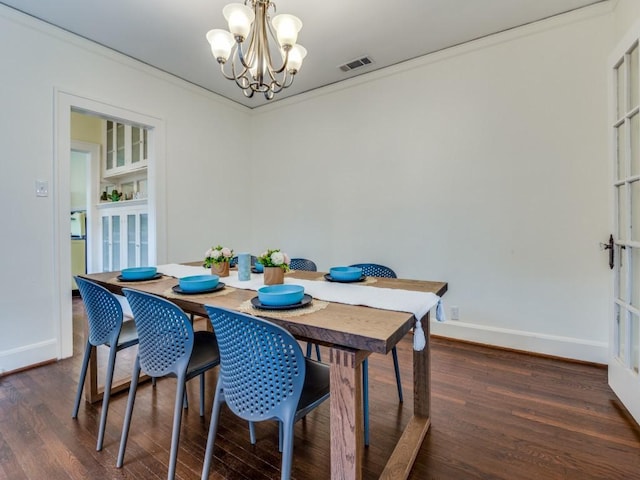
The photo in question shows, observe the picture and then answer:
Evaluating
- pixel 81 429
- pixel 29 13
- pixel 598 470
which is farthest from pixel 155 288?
pixel 29 13

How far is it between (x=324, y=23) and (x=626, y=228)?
100 inches

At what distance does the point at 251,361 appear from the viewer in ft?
3.66

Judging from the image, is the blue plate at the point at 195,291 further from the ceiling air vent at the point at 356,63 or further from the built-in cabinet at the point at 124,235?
the ceiling air vent at the point at 356,63

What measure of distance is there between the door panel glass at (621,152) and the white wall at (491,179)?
0.31m

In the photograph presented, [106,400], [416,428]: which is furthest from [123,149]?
[416,428]

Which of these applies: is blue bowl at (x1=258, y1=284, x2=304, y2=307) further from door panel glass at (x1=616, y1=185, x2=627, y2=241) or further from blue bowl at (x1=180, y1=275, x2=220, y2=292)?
door panel glass at (x1=616, y1=185, x2=627, y2=241)

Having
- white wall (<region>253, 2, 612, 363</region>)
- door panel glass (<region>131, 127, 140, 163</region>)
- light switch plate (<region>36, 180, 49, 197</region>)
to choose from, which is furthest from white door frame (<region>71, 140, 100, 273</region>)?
white wall (<region>253, 2, 612, 363</region>)

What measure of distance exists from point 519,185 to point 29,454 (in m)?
3.64

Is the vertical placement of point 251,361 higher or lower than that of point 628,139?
lower

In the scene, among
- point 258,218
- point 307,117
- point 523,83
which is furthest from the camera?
point 258,218

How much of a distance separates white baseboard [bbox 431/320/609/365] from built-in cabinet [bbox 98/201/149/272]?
3.43 m

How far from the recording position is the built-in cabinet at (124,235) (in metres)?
3.96

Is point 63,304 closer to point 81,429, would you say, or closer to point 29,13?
point 81,429

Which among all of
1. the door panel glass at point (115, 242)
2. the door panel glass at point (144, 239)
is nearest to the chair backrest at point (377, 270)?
the door panel glass at point (144, 239)
